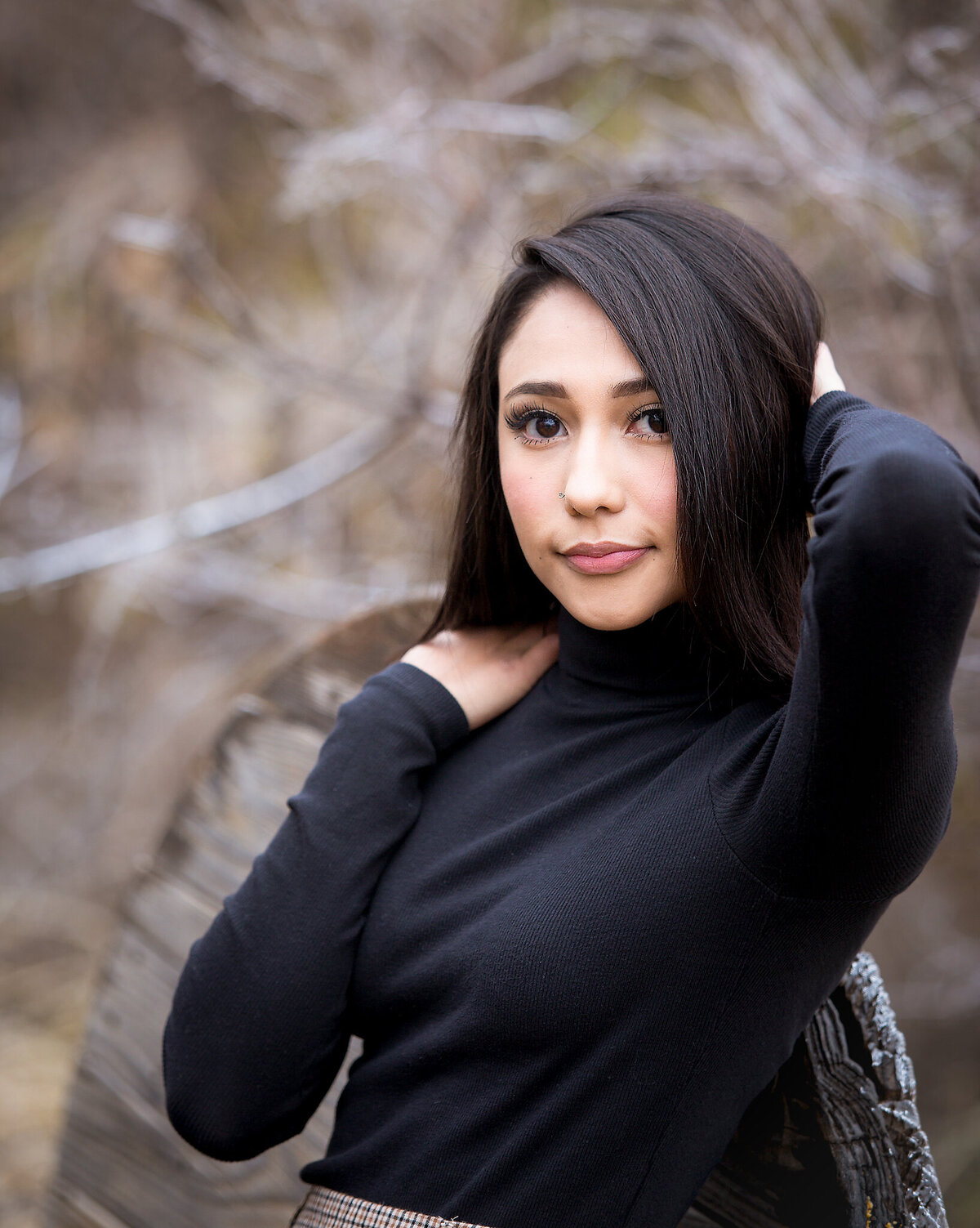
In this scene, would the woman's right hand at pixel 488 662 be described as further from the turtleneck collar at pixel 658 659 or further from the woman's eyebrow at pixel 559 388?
the woman's eyebrow at pixel 559 388

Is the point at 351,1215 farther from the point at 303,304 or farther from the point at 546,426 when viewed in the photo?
the point at 303,304

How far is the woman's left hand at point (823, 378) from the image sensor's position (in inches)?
41.1

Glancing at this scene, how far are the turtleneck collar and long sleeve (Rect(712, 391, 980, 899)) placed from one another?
22 cm

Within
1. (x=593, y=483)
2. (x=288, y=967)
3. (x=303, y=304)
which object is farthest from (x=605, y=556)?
(x=303, y=304)

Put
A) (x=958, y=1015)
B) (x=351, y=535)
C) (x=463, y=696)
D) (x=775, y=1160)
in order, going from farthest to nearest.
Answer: (x=351, y=535) → (x=958, y=1015) → (x=463, y=696) → (x=775, y=1160)

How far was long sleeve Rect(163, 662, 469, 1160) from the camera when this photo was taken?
118cm

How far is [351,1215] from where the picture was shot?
109 cm

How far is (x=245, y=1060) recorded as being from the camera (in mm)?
1182

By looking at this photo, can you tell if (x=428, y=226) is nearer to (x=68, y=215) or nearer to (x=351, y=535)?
(x=351, y=535)

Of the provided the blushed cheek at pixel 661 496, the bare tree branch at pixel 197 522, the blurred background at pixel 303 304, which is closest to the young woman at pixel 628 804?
the blushed cheek at pixel 661 496

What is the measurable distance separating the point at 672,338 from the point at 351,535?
7.24 ft

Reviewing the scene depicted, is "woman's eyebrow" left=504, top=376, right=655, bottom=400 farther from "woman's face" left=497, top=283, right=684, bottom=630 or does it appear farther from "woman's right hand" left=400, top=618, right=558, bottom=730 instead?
"woman's right hand" left=400, top=618, right=558, bottom=730

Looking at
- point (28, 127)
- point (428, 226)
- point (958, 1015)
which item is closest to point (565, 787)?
point (958, 1015)

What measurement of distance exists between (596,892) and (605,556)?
13.5 inches
